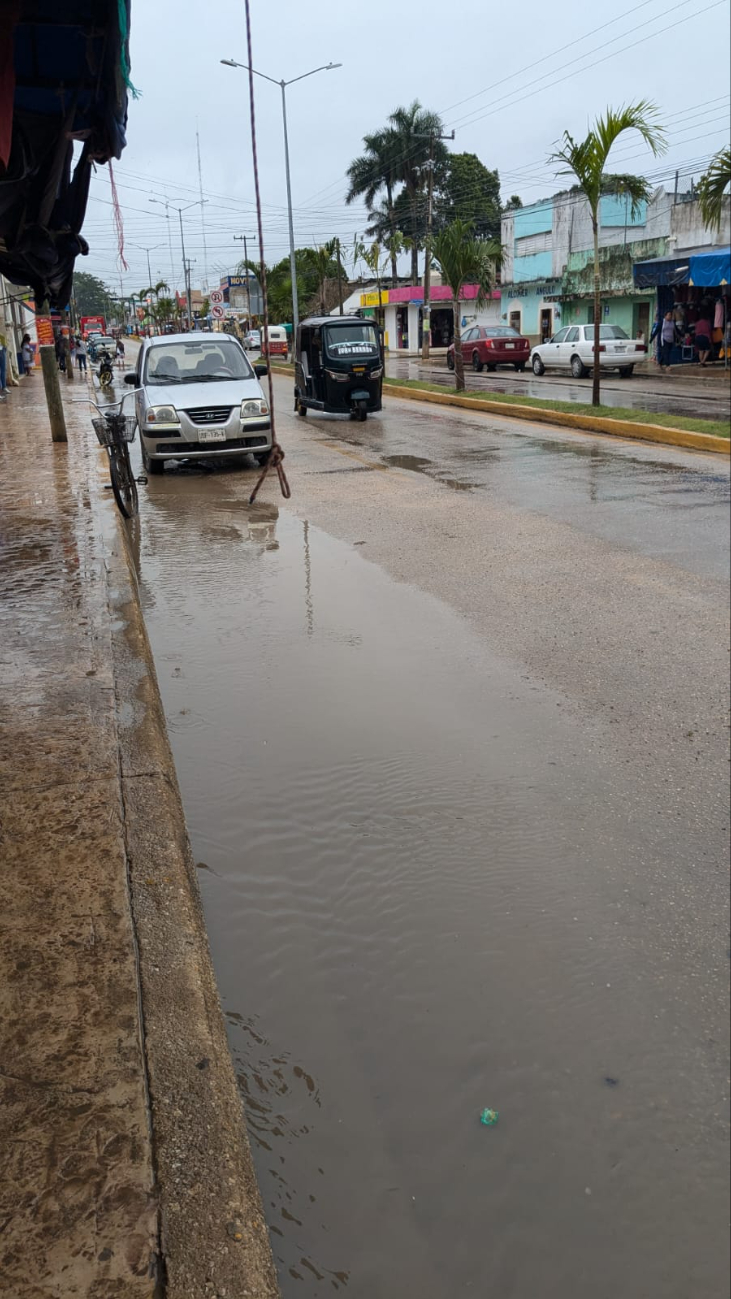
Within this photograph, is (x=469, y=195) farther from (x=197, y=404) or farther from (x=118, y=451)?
(x=118, y=451)

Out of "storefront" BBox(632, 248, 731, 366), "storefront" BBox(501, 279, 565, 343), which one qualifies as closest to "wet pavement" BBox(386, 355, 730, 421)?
"storefront" BBox(632, 248, 731, 366)

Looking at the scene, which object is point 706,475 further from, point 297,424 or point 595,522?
point 297,424

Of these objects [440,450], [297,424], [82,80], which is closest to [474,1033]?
[82,80]

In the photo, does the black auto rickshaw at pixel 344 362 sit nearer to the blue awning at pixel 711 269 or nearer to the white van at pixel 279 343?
the blue awning at pixel 711 269

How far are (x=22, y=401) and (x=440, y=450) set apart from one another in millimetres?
16092

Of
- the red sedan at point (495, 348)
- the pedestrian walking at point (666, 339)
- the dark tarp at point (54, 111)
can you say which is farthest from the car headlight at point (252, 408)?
the pedestrian walking at point (666, 339)

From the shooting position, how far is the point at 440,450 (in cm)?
1556

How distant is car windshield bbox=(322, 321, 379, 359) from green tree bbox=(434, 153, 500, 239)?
59968mm

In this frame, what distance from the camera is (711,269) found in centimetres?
2819

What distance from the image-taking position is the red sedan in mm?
34906

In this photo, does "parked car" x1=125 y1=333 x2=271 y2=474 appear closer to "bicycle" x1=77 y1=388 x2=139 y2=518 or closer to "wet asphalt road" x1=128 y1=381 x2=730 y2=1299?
"bicycle" x1=77 y1=388 x2=139 y2=518

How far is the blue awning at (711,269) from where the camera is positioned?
27734 mm

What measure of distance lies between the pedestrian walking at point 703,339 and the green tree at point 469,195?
4562cm

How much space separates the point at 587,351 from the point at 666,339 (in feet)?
16.6
